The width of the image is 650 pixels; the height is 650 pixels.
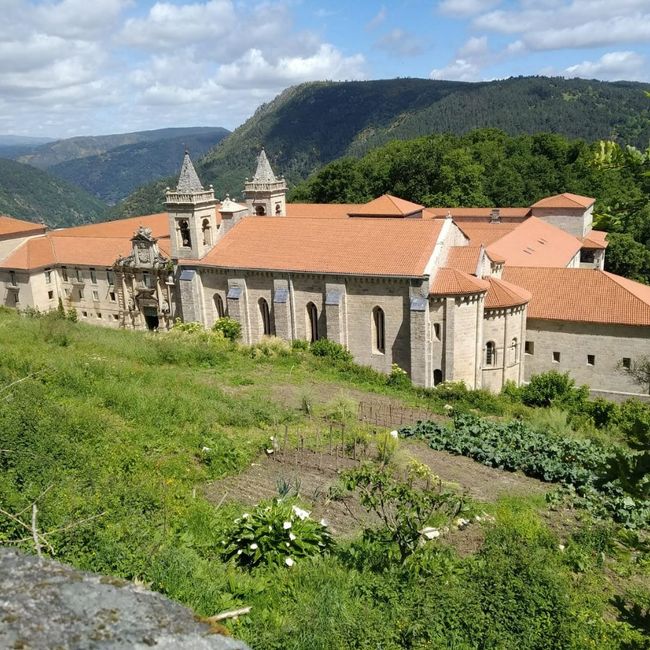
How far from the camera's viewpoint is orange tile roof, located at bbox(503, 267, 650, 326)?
3108cm

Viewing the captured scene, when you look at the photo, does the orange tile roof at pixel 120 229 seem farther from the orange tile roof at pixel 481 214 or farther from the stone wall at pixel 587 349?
the stone wall at pixel 587 349

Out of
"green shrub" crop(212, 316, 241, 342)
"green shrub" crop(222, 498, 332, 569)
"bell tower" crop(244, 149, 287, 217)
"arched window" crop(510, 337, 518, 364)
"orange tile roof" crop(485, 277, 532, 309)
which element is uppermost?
"bell tower" crop(244, 149, 287, 217)

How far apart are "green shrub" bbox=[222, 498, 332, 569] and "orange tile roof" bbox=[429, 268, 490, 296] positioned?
68.9 feet

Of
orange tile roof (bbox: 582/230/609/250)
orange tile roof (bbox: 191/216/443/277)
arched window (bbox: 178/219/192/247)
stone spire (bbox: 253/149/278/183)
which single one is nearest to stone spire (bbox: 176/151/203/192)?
arched window (bbox: 178/219/192/247)

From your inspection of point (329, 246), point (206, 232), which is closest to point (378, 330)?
point (329, 246)

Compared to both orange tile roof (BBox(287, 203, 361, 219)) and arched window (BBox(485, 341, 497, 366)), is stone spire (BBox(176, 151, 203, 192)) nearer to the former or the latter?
orange tile roof (BBox(287, 203, 361, 219))

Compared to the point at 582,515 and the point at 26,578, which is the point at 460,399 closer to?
the point at 582,515

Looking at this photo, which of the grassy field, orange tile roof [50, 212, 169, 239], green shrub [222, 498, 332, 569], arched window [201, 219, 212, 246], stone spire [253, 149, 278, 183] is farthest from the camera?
stone spire [253, 149, 278, 183]

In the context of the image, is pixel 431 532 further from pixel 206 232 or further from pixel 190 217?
pixel 206 232

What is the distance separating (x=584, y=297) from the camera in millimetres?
32688

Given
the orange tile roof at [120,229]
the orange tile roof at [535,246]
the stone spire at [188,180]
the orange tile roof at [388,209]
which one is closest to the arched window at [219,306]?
the stone spire at [188,180]

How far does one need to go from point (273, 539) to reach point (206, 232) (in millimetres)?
30462

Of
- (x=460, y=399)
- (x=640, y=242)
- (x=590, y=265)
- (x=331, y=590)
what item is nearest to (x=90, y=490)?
(x=331, y=590)

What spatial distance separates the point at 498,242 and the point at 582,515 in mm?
27955
